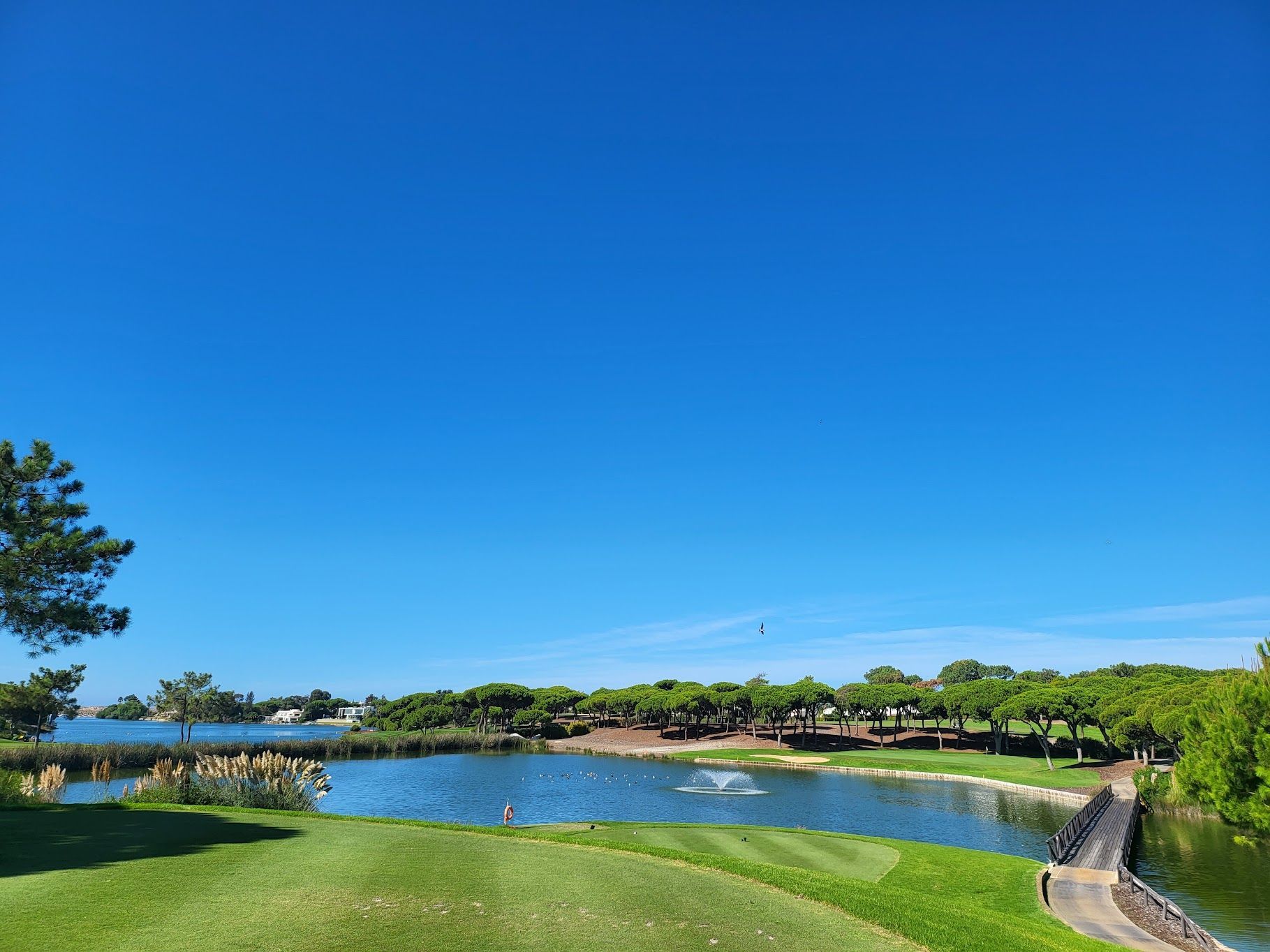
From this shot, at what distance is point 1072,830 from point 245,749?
36814mm

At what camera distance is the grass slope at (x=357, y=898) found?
8.29 meters

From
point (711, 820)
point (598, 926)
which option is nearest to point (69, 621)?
point (598, 926)

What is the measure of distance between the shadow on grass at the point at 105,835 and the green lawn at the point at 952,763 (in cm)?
Result: 5688

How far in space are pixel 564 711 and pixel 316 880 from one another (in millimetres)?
147498

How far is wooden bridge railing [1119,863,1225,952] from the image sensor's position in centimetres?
1669

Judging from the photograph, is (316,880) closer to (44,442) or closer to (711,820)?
(44,442)

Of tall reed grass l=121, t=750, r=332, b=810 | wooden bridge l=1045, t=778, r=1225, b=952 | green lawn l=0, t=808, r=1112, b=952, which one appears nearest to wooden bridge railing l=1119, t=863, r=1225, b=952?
wooden bridge l=1045, t=778, r=1225, b=952

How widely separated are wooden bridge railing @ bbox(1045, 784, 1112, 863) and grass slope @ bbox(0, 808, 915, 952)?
19.0 meters

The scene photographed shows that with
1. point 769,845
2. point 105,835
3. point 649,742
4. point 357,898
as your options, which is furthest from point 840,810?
point 649,742

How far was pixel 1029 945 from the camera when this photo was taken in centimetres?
1137

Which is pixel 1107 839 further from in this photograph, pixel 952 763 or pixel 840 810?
pixel 952 763

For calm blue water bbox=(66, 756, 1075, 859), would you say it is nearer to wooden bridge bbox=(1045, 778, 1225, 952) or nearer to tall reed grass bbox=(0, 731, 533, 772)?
wooden bridge bbox=(1045, 778, 1225, 952)

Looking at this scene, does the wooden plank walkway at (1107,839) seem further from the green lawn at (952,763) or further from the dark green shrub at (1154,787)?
the green lawn at (952,763)

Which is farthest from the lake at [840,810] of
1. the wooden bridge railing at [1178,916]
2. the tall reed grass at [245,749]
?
the tall reed grass at [245,749]
